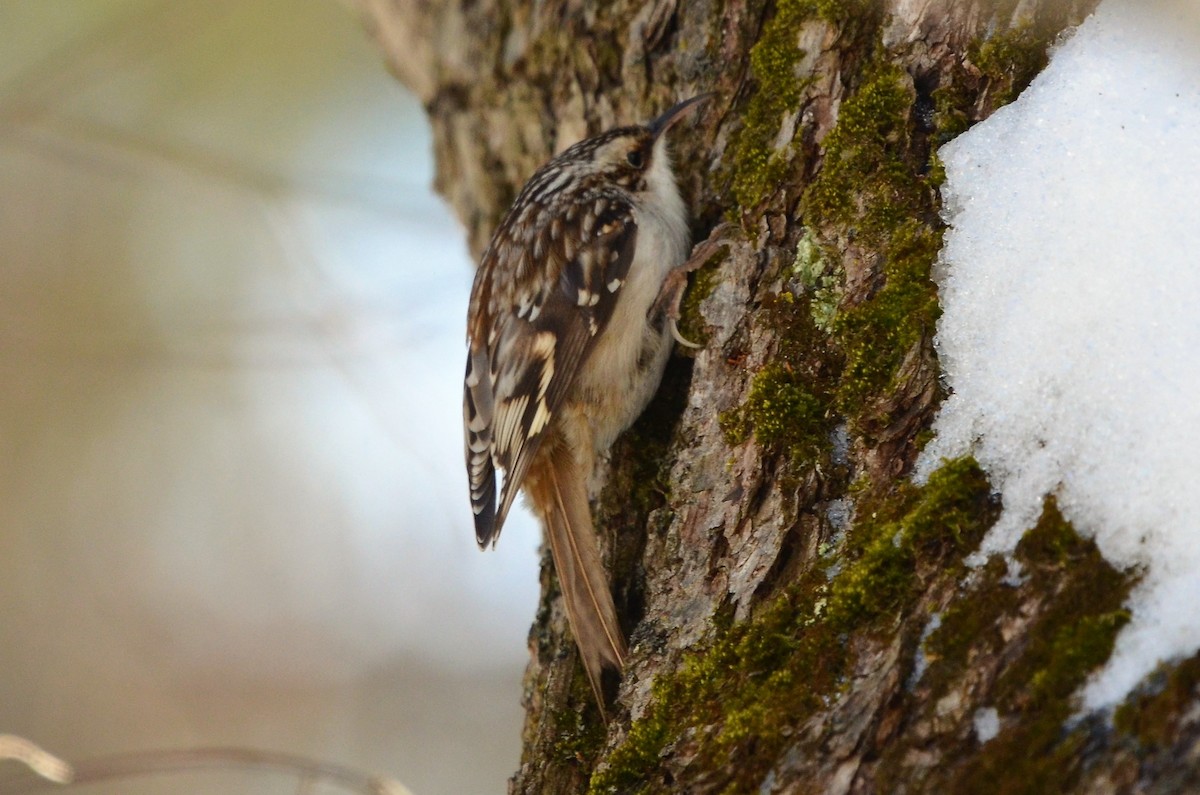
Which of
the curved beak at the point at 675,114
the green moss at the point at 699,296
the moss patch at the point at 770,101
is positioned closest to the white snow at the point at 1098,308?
the moss patch at the point at 770,101

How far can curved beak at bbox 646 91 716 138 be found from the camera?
85.0 inches

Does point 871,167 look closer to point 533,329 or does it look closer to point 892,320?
point 892,320

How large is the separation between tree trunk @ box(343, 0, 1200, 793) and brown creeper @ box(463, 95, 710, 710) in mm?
77

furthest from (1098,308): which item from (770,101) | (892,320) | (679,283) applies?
(679,283)

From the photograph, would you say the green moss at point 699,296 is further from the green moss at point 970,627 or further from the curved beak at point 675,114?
the green moss at point 970,627

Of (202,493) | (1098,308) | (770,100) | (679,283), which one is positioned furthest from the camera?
(202,493)

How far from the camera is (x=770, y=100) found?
6.38ft

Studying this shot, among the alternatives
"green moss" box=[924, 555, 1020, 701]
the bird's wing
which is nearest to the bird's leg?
the bird's wing

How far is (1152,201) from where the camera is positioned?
1314 millimetres

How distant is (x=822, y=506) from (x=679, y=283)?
760 mm

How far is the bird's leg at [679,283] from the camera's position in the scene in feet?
6.74

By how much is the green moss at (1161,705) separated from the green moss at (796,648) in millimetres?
281

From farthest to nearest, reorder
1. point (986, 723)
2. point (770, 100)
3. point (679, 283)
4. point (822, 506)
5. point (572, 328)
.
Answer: point (572, 328), point (679, 283), point (770, 100), point (822, 506), point (986, 723)

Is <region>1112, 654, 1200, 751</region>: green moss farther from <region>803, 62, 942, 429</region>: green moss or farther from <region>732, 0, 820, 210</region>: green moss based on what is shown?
<region>732, 0, 820, 210</region>: green moss
